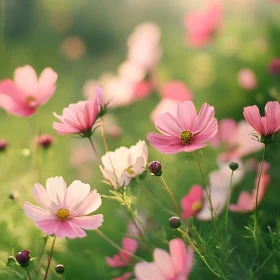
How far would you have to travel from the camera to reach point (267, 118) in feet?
1.94

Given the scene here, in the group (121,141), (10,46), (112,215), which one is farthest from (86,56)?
(112,215)

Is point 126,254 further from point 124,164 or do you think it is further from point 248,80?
point 248,80

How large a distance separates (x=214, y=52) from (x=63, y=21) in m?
1.45

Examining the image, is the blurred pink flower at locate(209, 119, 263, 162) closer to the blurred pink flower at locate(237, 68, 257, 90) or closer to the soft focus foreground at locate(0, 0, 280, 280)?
the soft focus foreground at locate(0, 0, 280, 280)

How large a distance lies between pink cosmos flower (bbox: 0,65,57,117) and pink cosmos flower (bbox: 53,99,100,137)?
12cm

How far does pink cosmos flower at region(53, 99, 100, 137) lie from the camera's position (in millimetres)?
643

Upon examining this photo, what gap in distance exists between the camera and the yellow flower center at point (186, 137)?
62 centimetres

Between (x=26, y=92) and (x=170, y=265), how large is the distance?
1.14 ft

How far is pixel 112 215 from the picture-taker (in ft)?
3.64

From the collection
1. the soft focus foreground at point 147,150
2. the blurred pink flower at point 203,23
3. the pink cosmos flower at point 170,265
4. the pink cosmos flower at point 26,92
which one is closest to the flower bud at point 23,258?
the soft focus foreground at point 147,150

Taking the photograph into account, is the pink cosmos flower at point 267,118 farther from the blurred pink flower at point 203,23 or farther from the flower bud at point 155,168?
the blurred pink flower at point 203,23

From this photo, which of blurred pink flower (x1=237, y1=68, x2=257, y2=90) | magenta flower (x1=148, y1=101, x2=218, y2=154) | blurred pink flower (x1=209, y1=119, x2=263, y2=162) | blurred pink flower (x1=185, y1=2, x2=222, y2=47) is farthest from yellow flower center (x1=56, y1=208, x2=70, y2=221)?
blurred pink flower (x1=185, y1=2, x2=222, y2=47)

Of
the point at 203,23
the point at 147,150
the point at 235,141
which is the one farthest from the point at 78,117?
the point at 203,23

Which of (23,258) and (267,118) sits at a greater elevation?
(267,118)
